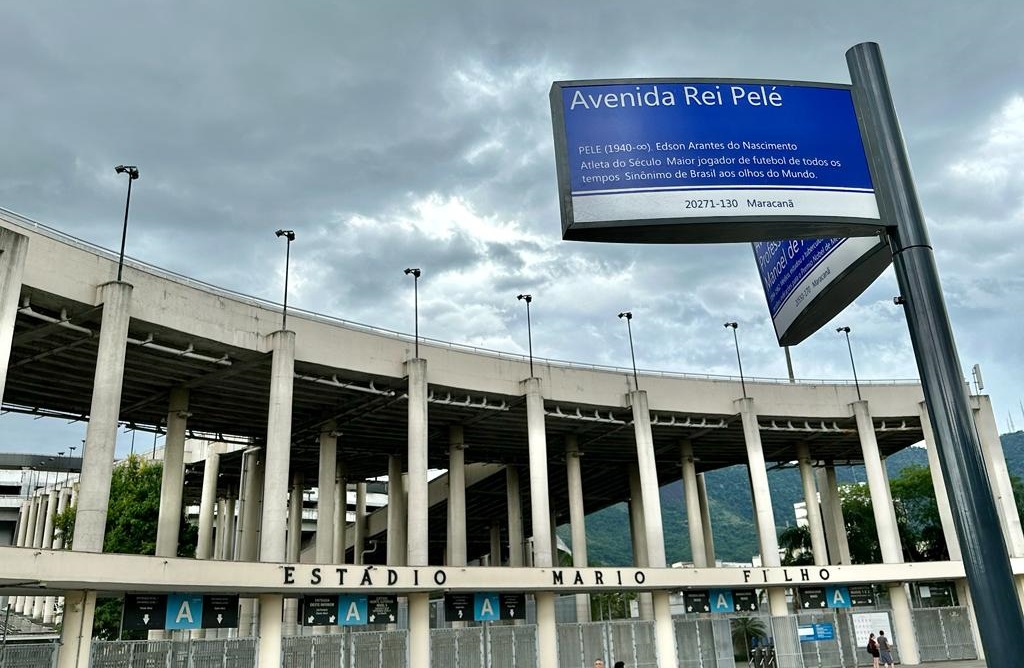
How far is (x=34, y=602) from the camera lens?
83375 mm

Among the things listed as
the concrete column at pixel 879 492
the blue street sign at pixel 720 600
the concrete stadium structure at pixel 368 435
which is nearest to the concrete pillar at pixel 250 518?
the concrete stadium structure at pixel 368 435

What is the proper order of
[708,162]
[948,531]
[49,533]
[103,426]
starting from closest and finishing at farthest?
[708,162]
[103,426]
[948,531]
[49,533]

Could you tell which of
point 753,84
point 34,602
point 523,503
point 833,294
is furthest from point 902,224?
point 34,602

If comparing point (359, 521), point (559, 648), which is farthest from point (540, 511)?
point (359, 521)

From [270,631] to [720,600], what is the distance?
23917 mm

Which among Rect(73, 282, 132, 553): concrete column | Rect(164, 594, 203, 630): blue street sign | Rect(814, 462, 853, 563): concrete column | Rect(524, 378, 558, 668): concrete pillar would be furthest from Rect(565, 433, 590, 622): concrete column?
Rect(73, 282, 132, 553): concrete column

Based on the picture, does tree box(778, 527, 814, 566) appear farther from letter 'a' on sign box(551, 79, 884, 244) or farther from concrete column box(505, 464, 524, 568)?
letter 'a' on sign box(551, 79, 884, 244)

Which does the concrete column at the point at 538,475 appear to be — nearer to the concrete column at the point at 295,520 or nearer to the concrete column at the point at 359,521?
the concrete column at the point at 295,520

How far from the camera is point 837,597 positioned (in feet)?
A: 149

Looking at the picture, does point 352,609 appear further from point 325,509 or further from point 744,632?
point 744,632

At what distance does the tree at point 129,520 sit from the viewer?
50781 mm

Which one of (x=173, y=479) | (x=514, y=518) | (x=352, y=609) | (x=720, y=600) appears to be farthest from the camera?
(x=514, y=518)

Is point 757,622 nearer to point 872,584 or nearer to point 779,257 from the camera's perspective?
point 872,584

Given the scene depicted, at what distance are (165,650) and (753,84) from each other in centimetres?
2697
